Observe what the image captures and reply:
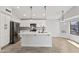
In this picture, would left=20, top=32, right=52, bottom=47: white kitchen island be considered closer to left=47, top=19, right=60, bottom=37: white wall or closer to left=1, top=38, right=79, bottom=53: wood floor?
left=1, top=38, right=79, bottom=53: wood floor

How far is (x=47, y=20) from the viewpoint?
874 cm

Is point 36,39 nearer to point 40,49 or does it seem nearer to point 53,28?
point 40,49

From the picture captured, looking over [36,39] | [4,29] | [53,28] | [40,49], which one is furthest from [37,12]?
[40,49]

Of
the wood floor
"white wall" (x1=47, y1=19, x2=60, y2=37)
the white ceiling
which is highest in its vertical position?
the white ceiling

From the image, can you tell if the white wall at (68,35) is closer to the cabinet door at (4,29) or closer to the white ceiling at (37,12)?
the white ceiling at (37,12)

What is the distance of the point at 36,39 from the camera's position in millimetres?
8141

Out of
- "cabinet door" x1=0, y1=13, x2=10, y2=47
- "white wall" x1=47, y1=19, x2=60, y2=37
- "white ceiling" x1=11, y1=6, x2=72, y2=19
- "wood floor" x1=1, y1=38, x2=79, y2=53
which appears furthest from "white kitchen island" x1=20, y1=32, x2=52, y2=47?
"white ceiling" x1=11, y1=6, x2=72, y2=19

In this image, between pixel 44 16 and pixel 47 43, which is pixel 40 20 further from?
pixel 47 43

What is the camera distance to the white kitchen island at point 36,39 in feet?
26.6

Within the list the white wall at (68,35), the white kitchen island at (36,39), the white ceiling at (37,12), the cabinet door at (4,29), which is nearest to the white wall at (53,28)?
the white ceiling at (37,12)

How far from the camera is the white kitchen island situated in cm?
811
